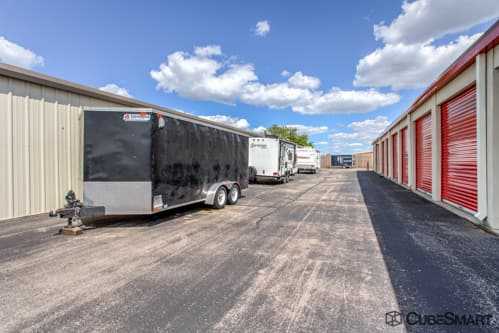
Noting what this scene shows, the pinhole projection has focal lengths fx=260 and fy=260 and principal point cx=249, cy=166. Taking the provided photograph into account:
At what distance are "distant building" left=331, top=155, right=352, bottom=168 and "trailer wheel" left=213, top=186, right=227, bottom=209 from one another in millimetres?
46777

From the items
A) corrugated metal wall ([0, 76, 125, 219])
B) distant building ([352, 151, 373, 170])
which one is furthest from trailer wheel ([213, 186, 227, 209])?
distant building ([352, 151, 373, 170])

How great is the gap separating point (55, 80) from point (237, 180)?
20.2 feet

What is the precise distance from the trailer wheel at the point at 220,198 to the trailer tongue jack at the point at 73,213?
126 inches

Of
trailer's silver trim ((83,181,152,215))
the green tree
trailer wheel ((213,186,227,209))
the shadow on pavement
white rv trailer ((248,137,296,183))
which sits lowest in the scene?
the shadow on pavement

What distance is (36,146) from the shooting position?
7051mm

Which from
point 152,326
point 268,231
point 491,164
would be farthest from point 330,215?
point 152,326

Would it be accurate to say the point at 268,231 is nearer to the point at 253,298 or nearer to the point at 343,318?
the point at 253,298

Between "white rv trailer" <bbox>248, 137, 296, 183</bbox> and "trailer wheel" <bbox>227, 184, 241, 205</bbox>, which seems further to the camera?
"white rv trailer" <bbox>248, 137, 296, 183</bbox>

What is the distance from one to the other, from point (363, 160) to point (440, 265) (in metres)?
48.8

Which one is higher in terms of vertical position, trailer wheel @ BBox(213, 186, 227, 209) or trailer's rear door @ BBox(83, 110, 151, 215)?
trailer's rear door @ BBox(83, 110, 151, 215)

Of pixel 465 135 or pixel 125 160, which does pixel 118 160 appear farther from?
pixel 465 135

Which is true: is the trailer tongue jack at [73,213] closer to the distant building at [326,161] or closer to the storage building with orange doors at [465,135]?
the storage building with orange doors at [465,135]

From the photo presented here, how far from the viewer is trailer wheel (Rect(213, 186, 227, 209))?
26.2ft

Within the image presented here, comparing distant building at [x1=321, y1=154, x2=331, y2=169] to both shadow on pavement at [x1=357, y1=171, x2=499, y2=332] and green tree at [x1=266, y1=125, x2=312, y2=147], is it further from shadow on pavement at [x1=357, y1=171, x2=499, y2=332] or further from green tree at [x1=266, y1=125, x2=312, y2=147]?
shadow on pavement at [x1=357, y1=171, x2=499, y2=332]
